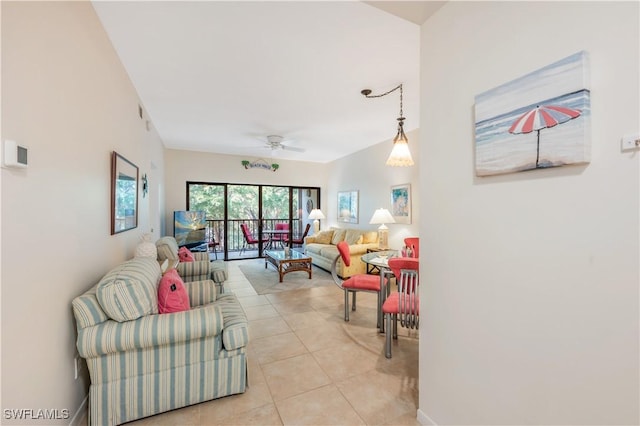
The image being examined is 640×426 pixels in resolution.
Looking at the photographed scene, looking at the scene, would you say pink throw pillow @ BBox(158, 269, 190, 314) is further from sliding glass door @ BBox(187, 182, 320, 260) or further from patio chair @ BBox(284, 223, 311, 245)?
patio chair @ BBox(284, 223, 311, 245)

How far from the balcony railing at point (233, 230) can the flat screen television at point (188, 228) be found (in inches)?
25.5

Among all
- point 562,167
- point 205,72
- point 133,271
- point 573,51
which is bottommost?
point 133,271

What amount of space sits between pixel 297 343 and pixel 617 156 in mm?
2638

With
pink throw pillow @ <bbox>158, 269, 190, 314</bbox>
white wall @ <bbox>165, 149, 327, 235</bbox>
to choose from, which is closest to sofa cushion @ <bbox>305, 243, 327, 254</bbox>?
white wall @ <bbox>165, 149, 327, 235</bbox>

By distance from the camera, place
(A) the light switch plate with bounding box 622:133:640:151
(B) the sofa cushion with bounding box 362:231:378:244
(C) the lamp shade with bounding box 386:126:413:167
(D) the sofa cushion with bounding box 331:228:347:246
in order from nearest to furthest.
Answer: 1. (A) the light switch plate with bounding box 622:133:640:151
2. (C) the lamp shade with bounding box 386:126:413:167
3. (B) the sofa cushion with bounding box 362:231:378:244
4. (D) the sofa cushion with bounding box 331:228:347:246

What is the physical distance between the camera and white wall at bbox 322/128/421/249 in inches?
187

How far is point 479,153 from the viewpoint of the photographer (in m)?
1.29

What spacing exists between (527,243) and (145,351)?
2200 mm

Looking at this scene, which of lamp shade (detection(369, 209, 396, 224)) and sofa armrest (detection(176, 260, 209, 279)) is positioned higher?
lamp shade (detection(369, 209, 396, 224))

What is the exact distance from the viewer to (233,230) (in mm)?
7402

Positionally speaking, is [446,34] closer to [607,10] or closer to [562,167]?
[607,10]

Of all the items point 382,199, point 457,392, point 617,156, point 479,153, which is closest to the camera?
point 617,156

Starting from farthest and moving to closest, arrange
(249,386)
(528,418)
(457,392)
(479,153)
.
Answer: (249,386)
(457,392)
(479,153)
(528,418)

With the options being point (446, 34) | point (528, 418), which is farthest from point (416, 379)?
point (446, 34)
